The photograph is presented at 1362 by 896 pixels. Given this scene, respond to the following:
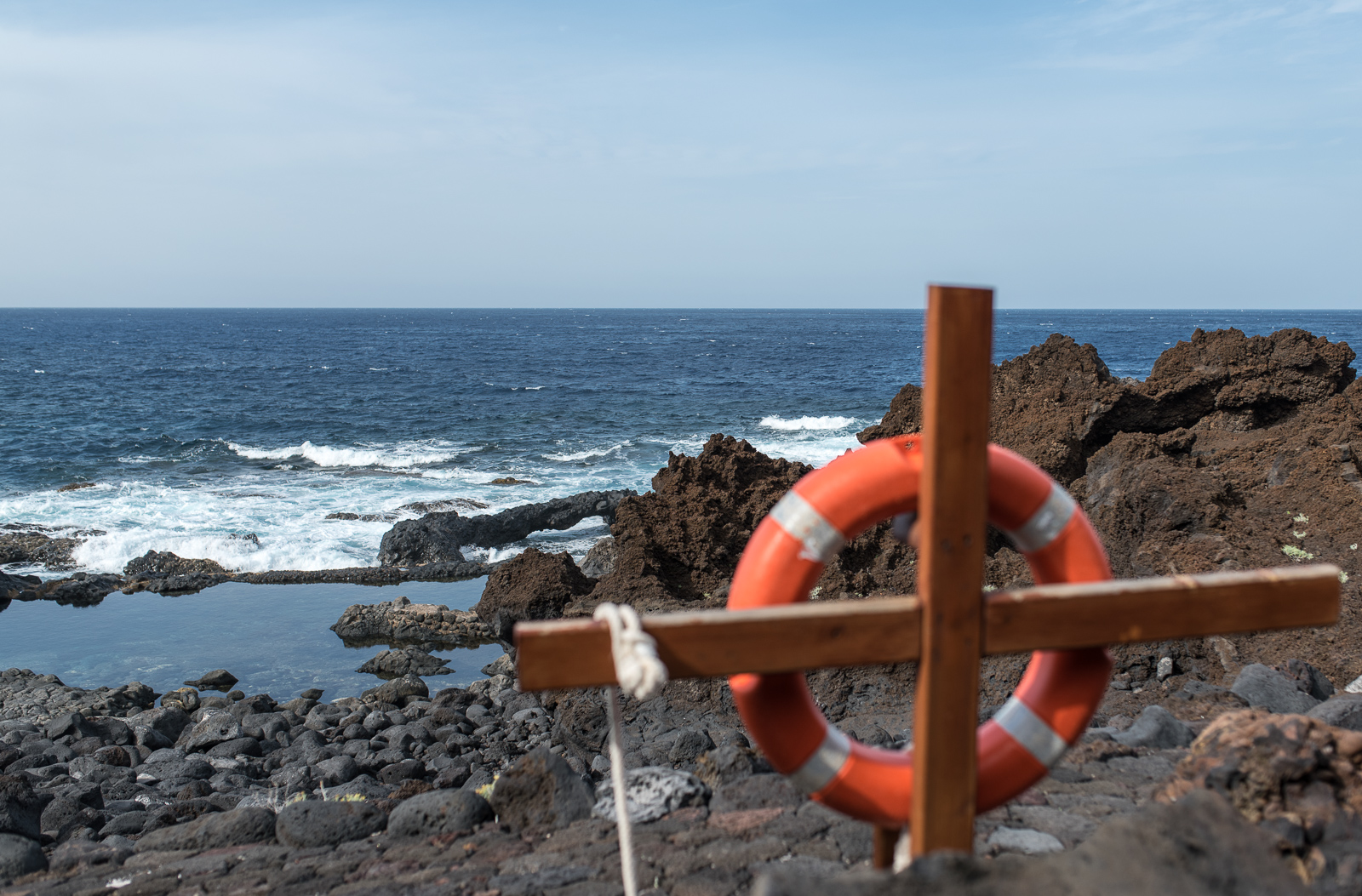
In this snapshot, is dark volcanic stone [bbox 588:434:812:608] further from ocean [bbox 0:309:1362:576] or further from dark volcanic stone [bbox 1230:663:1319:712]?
ocean [bbox 0:309:1362:576]

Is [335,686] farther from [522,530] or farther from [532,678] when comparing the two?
[532,678]

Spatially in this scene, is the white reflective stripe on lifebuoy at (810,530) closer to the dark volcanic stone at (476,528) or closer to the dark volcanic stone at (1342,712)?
the dark volcanic stone at (1342,712)

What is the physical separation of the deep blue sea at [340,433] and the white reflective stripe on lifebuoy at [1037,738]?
8.09 meters

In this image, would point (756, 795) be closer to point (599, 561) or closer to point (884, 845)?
point (884, 845)

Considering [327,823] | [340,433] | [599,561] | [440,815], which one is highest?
[440,815]

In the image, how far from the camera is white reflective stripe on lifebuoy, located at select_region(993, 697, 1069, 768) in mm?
2098

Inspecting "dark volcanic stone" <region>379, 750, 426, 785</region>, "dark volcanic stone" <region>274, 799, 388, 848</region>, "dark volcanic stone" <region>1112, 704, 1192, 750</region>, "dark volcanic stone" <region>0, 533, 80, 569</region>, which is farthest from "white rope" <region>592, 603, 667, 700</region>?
"dark volcanic stone" <region>0, 533, 80, 569</region>

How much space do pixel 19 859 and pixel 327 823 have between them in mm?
1282

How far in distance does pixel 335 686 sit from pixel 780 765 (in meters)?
8.38

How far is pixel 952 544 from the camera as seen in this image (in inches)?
72.0

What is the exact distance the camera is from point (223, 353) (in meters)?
60.9

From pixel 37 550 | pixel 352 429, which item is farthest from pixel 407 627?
pixel 352 429

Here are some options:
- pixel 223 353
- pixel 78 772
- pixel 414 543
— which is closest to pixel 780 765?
pixel 78 772

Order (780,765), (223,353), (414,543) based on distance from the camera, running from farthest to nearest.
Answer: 1. (223,353)
2. (414,543)
3. (780,765)
